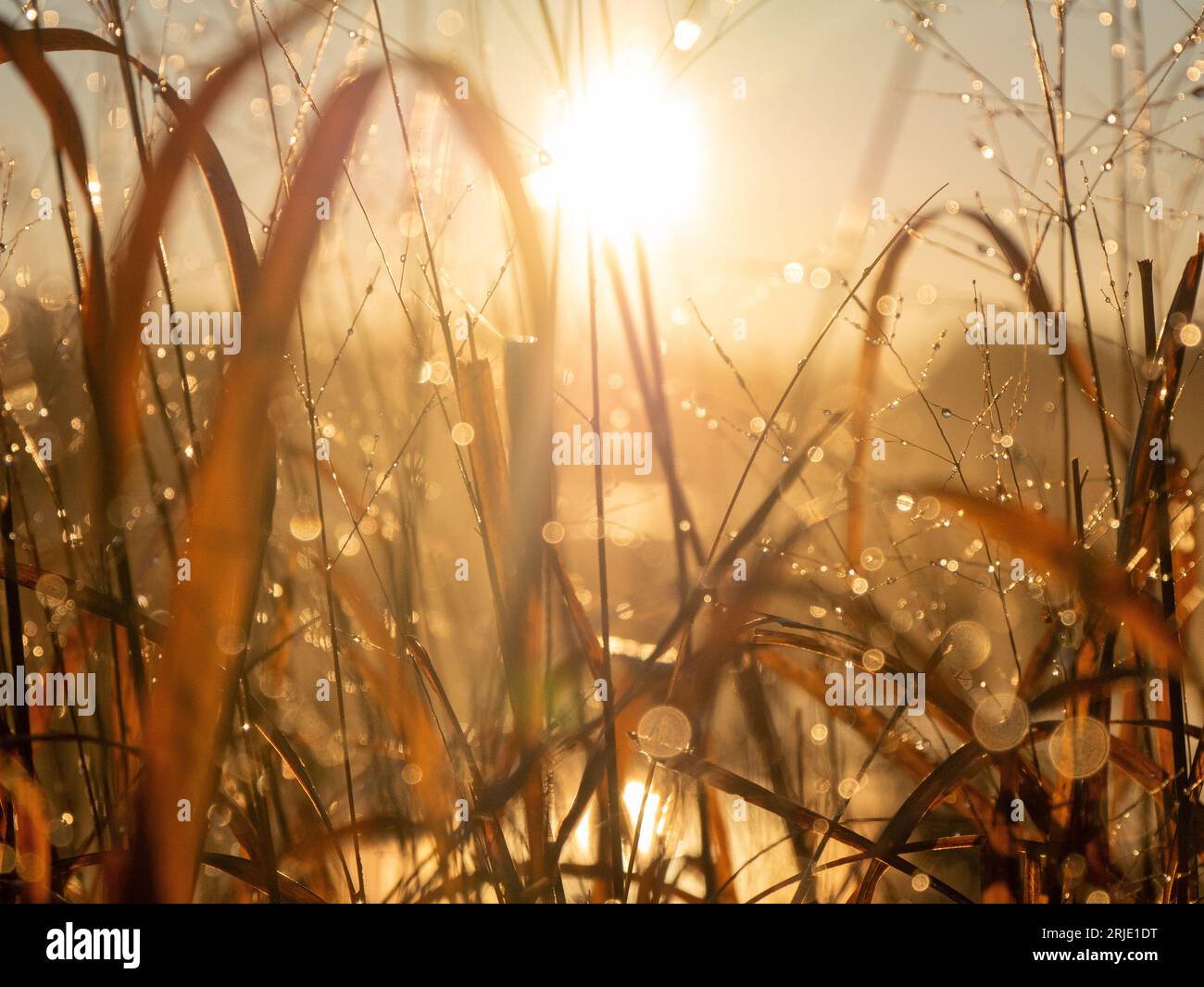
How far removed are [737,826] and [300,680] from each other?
2.18ft

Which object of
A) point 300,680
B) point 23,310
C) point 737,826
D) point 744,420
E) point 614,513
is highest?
point 23,310

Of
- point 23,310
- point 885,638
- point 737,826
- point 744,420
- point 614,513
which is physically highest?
point 23,310

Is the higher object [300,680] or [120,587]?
[120,587]

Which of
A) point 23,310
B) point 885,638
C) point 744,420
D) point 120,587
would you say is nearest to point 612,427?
point 744,420

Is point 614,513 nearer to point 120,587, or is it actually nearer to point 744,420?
point 744,420

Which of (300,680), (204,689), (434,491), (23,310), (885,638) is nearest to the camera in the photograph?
(204,689)

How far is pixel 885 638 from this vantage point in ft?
2.60

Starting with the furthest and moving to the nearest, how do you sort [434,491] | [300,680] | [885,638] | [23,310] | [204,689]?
[300,680] < [434,491] < [23,310] < [885,638] < [204,689]

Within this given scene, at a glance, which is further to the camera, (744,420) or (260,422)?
(744,420)

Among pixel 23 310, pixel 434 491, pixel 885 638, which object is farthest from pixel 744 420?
pixel 23 310

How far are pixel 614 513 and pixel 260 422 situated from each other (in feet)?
1.81
